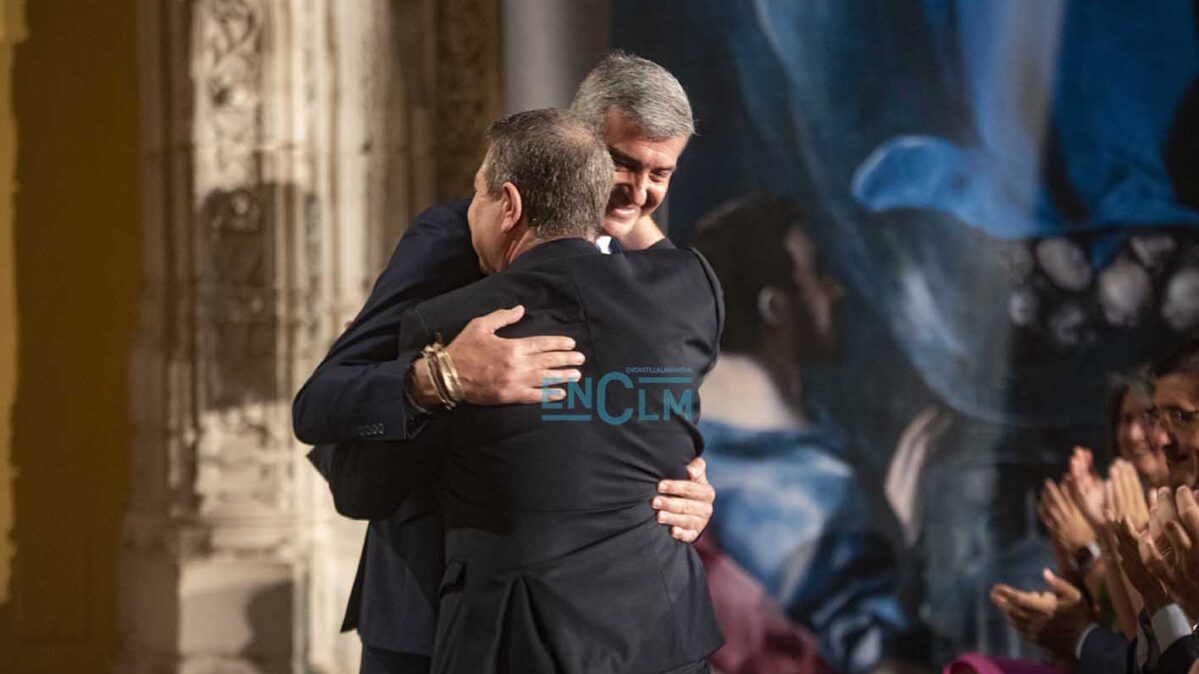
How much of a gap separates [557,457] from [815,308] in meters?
3.00

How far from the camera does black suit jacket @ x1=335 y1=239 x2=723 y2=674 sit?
2.00 m

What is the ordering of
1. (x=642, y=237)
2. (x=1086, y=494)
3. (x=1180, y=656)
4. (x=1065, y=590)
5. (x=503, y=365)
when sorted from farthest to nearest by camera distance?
(x=1086, y=494) < (x=1065, y=590) < (x=642, y=237) < (x=1180, y=656) < (x=503, y=365)

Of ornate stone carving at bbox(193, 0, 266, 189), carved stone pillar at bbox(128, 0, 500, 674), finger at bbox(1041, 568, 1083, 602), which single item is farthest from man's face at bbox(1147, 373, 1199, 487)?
ornate stone carving at bbox(193, 0, 266, 189)

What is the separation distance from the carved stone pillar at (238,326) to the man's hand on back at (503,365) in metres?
2.94

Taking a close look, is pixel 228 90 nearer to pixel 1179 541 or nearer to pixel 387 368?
pixel 387 368

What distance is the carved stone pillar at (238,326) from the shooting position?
186 inches

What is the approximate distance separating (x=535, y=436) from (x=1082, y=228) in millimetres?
3294

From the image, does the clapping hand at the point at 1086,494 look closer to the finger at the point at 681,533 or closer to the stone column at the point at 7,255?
the finger at the point at 681,533

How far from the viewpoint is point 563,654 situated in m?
2.00

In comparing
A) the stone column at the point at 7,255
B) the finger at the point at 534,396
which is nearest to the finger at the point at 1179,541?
the finger at the point at 534,396

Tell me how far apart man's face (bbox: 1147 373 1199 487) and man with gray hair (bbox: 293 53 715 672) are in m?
1.01

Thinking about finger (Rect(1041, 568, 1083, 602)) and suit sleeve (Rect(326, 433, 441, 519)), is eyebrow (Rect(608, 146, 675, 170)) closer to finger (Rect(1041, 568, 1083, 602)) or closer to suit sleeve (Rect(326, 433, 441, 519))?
suit sleeve (Rect(326, 433, 441, 519))

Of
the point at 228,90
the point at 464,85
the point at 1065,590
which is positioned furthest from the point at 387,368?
the point at 464,85

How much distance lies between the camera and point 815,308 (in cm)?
489
